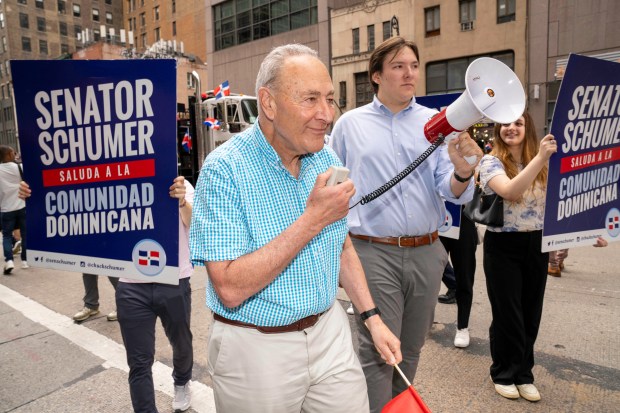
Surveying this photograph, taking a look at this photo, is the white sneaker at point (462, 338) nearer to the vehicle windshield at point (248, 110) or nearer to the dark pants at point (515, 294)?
the dark pants at point (515, 294)

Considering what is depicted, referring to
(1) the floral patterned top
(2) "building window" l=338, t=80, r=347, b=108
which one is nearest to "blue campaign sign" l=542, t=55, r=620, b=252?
(1) the floral patterned top

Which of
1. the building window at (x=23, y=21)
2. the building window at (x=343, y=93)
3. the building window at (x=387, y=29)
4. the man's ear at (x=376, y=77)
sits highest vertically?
the building window at (x=23, y=21)

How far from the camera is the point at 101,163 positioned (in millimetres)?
2680

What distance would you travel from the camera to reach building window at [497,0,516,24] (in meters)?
20.2

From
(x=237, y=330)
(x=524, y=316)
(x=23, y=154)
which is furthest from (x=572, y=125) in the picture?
(x=23, y=154)

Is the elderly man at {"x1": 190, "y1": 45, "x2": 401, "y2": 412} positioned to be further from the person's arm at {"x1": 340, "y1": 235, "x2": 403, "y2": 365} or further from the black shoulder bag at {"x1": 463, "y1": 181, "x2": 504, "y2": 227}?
the black shoulder bag at {"x1": 463, "y1": 181, "x2": 504, "y2": 227}

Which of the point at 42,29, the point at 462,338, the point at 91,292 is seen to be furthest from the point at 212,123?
the point at 42,29

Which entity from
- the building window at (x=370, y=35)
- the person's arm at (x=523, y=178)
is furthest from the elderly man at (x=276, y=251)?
the building window at (x=370, y=35)

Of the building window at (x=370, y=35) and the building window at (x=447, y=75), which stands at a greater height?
the building window at (x=370, y=35)

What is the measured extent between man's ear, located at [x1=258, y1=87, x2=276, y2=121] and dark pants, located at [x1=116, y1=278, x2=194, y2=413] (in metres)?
1.60

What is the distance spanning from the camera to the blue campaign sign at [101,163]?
8.38 feet

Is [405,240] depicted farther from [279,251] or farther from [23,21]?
[23,21]

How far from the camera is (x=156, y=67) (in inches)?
98.0

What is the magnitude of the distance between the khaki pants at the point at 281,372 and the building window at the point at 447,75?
70.3 ft
